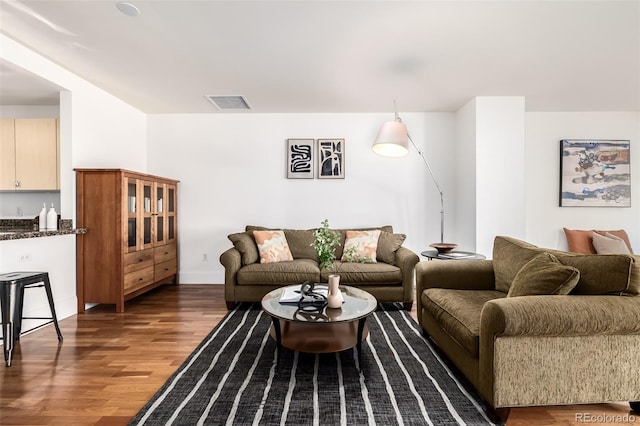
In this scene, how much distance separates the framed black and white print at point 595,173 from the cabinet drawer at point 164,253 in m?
5.42

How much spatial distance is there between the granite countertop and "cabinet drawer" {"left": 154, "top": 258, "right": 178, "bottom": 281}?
37.6 inches

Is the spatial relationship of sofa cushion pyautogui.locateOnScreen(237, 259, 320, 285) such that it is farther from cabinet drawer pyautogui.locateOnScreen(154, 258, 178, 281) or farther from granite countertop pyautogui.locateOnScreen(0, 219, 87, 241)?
granite countertop pyautogui.locateOnScreen(0, 219, 87, 241)

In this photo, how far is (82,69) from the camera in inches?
122

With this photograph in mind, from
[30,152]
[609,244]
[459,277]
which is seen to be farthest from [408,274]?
[30,152]

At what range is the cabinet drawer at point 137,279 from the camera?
132 inches

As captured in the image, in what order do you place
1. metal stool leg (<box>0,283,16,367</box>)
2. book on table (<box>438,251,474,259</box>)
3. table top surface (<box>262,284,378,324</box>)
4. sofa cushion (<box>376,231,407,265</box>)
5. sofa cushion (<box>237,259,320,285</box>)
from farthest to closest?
sofa cushion (<box>376,231,407,265</box>), sofa cushion (<box>237,259,320,285</box>), book on table (<box>438,251,474,259</box>), metal stool leg (<box>0,283,16,367</box>), table top surface (<box>262,284,378,324</box>)

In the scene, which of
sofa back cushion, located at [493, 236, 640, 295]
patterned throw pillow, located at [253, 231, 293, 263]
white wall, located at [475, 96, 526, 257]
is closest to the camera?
sofa back cushion, located at [493, 236, 640, 295]

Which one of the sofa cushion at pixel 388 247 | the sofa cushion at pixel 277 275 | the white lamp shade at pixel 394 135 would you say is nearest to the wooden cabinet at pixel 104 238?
the sofa cushion at pixel 277 275

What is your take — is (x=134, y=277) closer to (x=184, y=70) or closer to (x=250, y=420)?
(x=184, y=70)

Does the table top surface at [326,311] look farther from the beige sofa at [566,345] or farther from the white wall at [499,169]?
the white wall at [499,169]

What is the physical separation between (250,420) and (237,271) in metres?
1.91

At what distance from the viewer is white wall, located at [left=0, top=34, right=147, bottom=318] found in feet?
8.90

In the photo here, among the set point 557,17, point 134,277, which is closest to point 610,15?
point 557,17

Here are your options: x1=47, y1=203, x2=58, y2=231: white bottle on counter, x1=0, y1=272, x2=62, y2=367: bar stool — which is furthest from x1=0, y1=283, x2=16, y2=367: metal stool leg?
x1=47, y1=203, x2=58, y2=231: white bottle on counter
